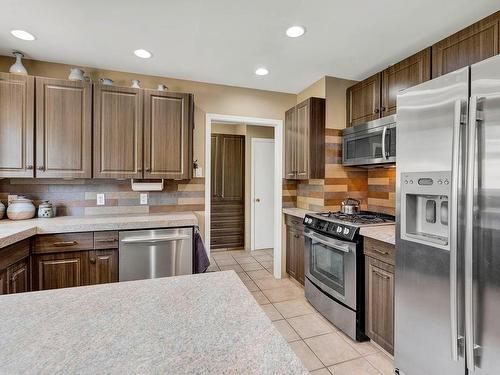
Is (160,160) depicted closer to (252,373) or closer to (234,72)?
(234,72)

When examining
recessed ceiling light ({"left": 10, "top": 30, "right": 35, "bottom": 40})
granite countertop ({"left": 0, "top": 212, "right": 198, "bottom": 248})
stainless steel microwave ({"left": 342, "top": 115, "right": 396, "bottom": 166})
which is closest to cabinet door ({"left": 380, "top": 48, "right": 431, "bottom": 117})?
stainless steel microwave ({"left": 342, "top": 115, "right": 396, "bottom": 166})

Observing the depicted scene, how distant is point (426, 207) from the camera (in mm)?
1646

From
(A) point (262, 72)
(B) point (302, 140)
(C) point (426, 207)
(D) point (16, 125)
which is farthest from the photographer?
(B) point (302, 140)

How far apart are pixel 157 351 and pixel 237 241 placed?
436cm

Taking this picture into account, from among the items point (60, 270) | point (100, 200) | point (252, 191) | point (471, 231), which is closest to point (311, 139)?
point (471, 231)

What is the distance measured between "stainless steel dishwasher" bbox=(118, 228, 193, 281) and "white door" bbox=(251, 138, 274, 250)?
2408 millimetres

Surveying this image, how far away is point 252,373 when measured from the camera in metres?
0.55

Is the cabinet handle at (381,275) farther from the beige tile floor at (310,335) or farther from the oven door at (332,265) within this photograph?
the beige tile floor at (310,335)

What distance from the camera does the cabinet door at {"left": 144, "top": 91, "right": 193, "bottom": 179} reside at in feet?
8.93

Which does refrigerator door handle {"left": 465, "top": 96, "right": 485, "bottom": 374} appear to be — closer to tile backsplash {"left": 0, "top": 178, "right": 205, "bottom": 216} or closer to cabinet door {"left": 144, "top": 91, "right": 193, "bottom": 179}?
cabinet door {"left": 144, "top": 91, "right": 193, "bottom": 179}

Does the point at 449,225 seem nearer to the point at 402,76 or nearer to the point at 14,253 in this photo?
the point at 402,76

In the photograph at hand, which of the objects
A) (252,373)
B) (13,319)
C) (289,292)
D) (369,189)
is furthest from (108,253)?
(369,189)

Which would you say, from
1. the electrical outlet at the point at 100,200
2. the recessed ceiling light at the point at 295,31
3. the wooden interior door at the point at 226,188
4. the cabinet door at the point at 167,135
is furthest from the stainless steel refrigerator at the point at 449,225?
the wooden interior door at the point at 226,188

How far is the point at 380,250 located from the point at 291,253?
159cm
